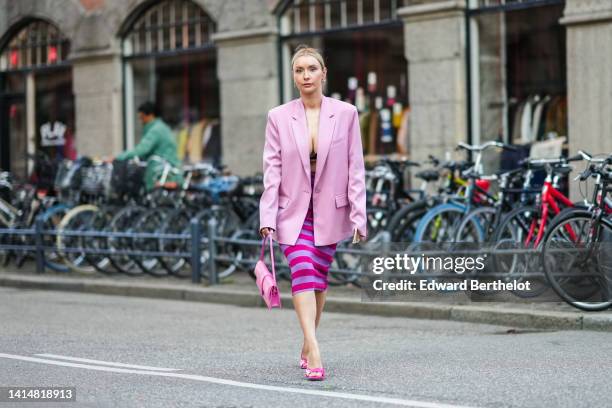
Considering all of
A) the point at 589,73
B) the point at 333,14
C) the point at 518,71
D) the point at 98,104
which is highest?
the point at 333,14

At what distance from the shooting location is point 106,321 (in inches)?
449

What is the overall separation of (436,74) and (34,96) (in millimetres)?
8452

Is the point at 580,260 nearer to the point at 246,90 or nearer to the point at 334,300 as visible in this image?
the point at 334,300

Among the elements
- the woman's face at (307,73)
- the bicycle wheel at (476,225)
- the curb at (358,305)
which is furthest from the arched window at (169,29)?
the woman's face at (307,73)

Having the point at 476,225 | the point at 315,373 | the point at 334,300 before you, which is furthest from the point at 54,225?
the point at 315,373

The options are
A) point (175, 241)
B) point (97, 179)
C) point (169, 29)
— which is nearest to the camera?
point (175, 241)

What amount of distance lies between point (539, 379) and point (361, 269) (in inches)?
207

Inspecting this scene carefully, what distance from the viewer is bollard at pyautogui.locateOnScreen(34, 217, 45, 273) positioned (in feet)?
51.0

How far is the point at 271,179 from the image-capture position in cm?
771

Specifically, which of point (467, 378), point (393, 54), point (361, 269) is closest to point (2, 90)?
point (393, 54)

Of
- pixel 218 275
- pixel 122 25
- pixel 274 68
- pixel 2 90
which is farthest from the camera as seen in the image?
pixel 2 90

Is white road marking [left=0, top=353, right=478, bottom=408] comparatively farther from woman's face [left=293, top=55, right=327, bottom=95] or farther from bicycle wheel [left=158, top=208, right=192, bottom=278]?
bicycle wheel [left=158, top=208, right=192, bottom=278]

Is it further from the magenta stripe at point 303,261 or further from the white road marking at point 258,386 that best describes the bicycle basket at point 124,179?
the magenta stripe at point 303,261

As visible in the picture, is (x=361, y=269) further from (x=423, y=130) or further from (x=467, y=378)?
(x=467, y=378)
